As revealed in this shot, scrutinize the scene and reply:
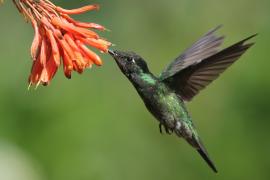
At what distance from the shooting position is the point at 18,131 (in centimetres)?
529

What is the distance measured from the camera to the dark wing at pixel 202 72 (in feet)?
11.5

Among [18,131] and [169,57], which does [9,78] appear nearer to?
[18,131]

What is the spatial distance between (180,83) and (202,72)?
199 mm

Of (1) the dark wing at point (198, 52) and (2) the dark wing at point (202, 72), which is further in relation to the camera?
(1) the dark wing at point (198, 52)

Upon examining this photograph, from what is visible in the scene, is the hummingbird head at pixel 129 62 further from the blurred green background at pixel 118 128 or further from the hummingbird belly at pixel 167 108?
the blurred green background at pixel 118 128

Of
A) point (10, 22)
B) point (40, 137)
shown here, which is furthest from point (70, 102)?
point (10, 22)

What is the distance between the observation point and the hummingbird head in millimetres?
3533

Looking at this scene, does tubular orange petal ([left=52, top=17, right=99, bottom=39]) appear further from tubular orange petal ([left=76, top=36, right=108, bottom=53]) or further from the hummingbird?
the hummingbird

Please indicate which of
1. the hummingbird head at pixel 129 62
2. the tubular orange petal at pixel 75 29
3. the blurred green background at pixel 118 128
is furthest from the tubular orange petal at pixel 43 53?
the blurred green background at pixel 118 128

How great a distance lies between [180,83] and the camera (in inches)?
157

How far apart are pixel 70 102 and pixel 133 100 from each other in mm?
722

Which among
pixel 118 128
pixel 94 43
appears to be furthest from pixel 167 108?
pixel 118 128

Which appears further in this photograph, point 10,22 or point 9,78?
point 10,22

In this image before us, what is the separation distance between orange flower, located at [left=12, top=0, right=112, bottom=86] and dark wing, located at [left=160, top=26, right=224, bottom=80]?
96 cm
